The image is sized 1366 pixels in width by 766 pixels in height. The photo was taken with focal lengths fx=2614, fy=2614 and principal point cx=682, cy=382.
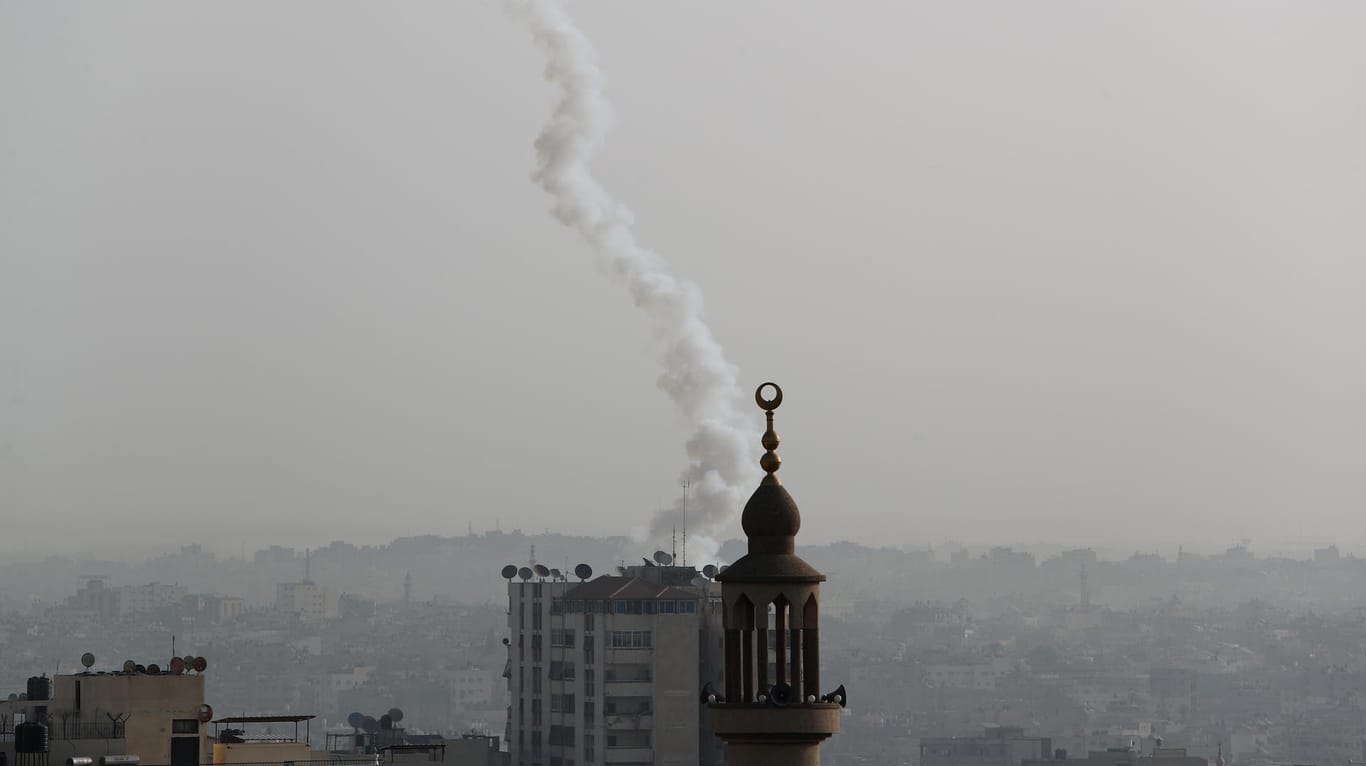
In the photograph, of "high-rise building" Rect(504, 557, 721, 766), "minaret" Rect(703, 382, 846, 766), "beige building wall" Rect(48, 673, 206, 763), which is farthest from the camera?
"high-rise building" Rect(504, 557, 721, 766)

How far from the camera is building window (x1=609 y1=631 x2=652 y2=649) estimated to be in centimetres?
19325

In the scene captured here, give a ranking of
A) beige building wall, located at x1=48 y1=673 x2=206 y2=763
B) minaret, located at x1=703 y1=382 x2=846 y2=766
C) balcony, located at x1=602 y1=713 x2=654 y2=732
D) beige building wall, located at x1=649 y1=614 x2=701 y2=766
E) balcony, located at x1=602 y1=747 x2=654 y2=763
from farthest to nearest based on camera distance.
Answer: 1. balcony, located at x1=602 y1=713 x2=654 y2=732
2. balcony, located at x1=602 y1=747 x2=654 y2=763
3. beige building wall, located at x1=649 y1=614 x2=701 y2=766
4. beige building wall, located at x1=48 y1=673 x2=206 y2=763
5. minaret, located at x1=703 y1=382 x2=846 y2=766

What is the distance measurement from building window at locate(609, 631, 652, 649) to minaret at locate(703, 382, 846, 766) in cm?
15570

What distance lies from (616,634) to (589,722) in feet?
24.1

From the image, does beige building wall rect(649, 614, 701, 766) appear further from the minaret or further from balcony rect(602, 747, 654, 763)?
the minaret

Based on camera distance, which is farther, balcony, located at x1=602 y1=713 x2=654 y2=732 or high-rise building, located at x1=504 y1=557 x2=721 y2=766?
balcony, located at x1=602 y1=713 x2=654 y2=732

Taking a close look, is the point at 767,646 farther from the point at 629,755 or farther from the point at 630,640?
the point at 630,640

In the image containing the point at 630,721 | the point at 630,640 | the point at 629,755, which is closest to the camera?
the point at 629,755

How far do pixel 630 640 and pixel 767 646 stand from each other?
15903cm

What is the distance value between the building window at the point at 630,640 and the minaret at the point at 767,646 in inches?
6130

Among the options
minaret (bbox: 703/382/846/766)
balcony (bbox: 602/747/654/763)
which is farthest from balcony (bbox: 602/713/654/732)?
minaret (bbox: 703/382/846/766)

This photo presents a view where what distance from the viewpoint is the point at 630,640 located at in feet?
639

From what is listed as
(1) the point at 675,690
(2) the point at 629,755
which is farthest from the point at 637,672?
(2) the point at 629,755

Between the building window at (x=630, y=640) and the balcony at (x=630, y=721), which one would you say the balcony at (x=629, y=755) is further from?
the building window at (x=630, y=640)
